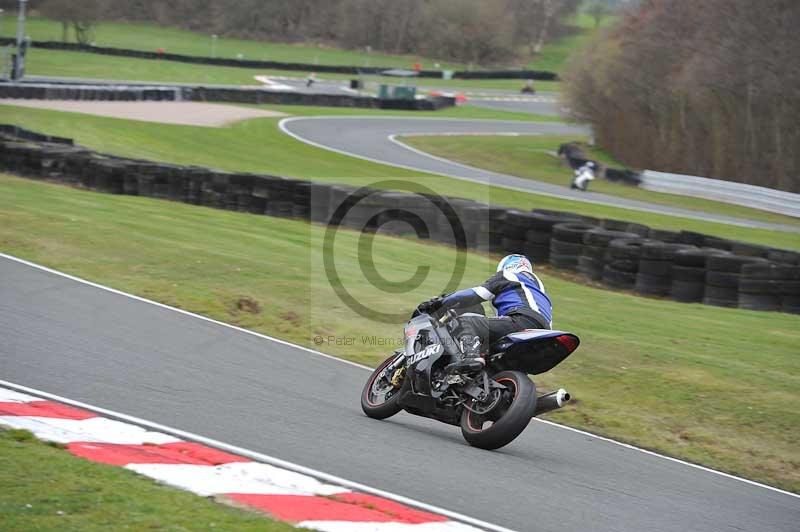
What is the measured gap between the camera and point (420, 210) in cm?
1752

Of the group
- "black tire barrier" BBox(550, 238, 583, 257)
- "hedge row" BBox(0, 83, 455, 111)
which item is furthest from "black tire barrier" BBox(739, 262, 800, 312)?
"hedge row" BBox(0, 83, 455, 111)

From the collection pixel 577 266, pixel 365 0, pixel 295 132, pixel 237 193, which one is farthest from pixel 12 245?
pixel 365 0

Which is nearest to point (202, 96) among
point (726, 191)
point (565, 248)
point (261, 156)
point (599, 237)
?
point (261, 156)

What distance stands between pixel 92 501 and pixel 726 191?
3041 centimetres

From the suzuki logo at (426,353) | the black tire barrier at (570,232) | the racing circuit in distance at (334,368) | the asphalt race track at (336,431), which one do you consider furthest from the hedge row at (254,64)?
the suzuki logo at (426,353)

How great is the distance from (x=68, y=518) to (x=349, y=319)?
685 centimetres

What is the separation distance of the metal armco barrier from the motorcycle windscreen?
2505 cm

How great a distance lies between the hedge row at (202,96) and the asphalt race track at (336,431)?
96.6 ft

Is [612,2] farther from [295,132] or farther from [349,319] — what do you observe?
[349,319]

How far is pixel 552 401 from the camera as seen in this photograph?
6.85 metres

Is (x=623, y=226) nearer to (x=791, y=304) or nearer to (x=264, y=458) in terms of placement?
(x=791, y=304)

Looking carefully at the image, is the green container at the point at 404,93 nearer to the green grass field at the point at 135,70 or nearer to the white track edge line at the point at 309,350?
the green grass field at the point at 135,70

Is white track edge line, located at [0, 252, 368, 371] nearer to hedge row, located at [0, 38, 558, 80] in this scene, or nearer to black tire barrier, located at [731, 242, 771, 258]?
black tire barrier, located at [731, 242, 771, 258]

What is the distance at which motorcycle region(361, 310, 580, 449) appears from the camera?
690 cm
